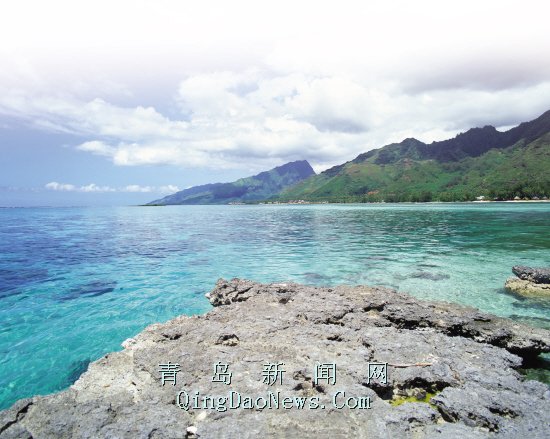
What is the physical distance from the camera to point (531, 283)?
2020 centimetres

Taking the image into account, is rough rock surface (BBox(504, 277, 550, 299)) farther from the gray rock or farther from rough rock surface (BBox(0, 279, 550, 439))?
rough rock surface (BBox(0, 279, 550, 439))

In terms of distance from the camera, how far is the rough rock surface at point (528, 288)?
63.1 feet

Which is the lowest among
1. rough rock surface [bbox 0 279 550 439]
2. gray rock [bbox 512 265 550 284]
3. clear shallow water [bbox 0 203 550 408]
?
clear shallow water [bbox 0 203 550 408]

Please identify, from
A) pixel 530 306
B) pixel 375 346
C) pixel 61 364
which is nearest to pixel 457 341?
pixel 375 346

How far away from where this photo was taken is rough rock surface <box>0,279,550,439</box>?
6.82 m

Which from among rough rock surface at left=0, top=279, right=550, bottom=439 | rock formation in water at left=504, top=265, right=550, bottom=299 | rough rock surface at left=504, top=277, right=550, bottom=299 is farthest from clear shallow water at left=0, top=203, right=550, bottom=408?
rough rock surface at left=0, top=279, right=550, bottom=439

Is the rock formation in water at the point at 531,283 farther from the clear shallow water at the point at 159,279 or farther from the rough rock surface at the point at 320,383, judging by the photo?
the rough rock surface at the point at 320,383

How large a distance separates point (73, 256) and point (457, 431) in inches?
1706

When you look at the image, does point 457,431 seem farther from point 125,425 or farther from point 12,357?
point 12,357

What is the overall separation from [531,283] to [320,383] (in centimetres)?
1979

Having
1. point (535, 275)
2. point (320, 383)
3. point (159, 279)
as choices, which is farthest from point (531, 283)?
point (159, 279)

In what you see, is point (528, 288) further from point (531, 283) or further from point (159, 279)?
point (159, 279)

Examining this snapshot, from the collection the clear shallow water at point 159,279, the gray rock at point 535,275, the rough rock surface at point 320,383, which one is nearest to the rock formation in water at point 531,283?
the gray rock at point 535,275

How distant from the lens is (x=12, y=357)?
545 inches
